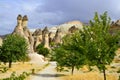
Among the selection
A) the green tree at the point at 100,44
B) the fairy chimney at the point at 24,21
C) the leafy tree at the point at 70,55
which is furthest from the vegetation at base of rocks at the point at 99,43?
the fairy chimney at the point at 24,21

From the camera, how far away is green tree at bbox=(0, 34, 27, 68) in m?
70.4

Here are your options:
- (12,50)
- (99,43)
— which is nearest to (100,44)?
(99,43)

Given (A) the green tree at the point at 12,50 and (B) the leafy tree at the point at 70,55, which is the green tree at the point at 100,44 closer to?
(B) the leafy tree at the point at 70,55

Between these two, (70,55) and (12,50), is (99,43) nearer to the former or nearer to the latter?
(70,55)

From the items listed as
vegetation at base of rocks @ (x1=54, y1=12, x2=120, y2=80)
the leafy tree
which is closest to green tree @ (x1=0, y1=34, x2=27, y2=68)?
the leafy tree

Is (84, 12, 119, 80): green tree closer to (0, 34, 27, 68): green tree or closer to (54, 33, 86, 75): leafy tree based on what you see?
(54, 33, 86, 75): leafy tree

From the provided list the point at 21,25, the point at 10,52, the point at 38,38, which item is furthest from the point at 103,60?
the point at 38,38

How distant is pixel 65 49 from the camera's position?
52.6m

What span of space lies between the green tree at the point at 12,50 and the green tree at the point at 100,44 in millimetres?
41458

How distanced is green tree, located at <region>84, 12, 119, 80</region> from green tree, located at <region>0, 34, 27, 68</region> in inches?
1632

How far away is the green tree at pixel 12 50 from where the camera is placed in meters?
70.4

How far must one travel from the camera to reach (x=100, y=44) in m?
30.1

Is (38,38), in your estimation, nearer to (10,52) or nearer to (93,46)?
(10,52)

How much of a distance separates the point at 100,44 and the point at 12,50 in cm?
4323
